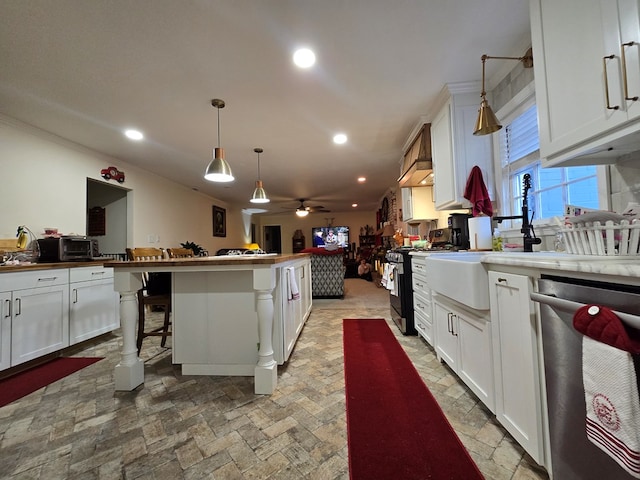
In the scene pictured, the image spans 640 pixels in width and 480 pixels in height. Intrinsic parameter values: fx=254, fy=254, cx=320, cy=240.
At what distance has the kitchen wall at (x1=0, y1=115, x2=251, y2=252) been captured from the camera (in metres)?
2.66

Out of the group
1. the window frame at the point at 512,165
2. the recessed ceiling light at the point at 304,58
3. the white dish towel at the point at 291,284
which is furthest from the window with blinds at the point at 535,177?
the white dish towel at the point at 291,284

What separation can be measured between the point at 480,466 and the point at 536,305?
75cm

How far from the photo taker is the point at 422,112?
9.14 ft

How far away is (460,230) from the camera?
8.07ft

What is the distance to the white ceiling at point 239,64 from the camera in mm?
1539

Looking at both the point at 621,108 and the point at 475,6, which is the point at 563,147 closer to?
the point at 621,108

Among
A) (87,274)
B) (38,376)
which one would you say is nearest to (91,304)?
(87,274)

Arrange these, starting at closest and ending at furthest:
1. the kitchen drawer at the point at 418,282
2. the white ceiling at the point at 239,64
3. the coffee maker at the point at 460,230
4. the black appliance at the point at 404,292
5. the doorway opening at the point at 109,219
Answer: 1. the white ceiling at the point at 239,64
2. the kitchen drawer at the point at 418,282
3. the coffee maker at the point at 460,230
4. the black appliance at the point at 404,292
5. the doorway opening at the point at 109,219

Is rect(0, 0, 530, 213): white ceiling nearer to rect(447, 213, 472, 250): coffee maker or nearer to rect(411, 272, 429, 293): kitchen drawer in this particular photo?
rect(447, 213, 472, 250): coffee maker

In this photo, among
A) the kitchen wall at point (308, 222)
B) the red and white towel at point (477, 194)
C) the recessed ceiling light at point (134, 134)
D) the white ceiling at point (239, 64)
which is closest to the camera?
the white ceiling at point (239, 64)

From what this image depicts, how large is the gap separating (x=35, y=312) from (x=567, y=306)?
367cm

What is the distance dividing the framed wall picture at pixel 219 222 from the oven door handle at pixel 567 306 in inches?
280

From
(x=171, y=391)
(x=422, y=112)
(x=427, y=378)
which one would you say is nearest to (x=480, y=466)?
(x=427, y=378)

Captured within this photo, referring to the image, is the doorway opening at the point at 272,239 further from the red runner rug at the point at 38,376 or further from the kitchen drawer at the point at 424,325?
the kitchen drawer at the point at 424,325
